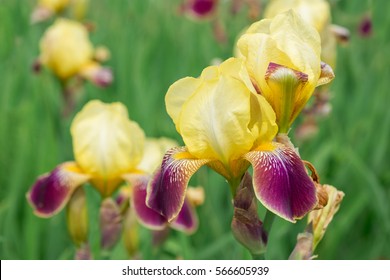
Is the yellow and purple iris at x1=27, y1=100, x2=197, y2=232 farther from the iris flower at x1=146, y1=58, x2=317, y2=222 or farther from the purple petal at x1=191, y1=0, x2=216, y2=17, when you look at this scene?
the purple petal at x1=191, y1=0, x2=216, y2=17

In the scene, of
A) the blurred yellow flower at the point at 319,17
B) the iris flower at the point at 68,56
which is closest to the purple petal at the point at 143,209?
the blurred yellow flower at the point at 319,17

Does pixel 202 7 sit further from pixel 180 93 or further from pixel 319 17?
pixel 180 93

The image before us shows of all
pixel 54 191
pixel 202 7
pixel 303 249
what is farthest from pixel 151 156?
pixel 202 7

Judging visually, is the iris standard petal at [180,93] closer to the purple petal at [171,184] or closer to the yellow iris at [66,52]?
the purple petal at [171,184]

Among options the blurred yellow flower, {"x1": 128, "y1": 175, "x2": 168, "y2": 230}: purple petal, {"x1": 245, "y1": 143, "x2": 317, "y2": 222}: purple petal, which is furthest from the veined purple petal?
the blurred yellow flower

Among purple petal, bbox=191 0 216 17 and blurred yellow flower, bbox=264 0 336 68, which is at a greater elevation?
blurred yellow flower, bbox=264 0 336 68

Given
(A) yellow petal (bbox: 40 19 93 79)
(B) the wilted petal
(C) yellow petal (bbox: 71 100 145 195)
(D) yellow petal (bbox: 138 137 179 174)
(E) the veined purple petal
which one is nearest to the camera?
(B) the wilted petal

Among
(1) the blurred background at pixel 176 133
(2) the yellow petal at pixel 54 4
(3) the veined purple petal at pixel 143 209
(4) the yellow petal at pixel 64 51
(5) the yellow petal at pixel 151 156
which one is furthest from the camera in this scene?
(2) the yellow petal at pixel 54 4

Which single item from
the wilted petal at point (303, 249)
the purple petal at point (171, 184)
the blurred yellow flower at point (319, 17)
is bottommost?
the wilted petal at point (303, 249)
